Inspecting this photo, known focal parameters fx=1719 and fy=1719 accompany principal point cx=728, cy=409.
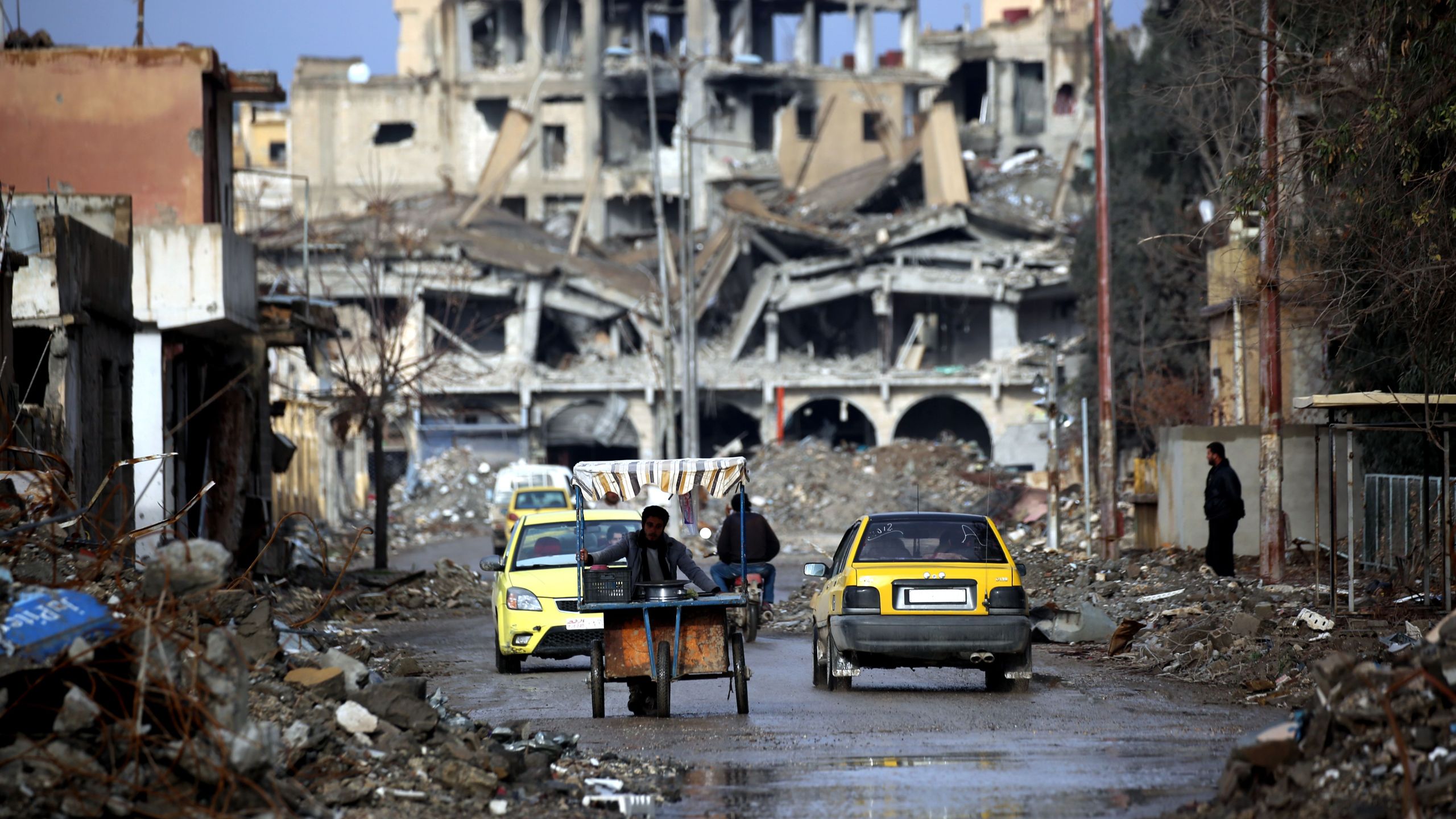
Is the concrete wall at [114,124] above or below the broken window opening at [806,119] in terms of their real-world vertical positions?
below

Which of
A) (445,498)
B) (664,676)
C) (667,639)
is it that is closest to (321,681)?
(664,676)

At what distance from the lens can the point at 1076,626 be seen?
58.9 ft

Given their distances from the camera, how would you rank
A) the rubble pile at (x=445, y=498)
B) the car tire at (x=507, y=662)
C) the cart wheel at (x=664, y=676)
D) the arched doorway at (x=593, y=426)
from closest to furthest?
the cart wheel at (x=664, y=676) < the car tire at (x=507, y=662) < the rubble pile at (x=445, y=498) < the arched doorway at (x=593, y=426)

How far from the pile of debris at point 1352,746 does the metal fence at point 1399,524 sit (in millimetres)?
9086

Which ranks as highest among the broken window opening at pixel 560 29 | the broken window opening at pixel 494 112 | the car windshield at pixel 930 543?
the broken window opening at pixel 560 29

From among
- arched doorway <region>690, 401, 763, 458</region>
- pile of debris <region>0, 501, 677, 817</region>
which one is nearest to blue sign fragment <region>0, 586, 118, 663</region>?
pile of debris <region>0, 501, 677, 817</region>

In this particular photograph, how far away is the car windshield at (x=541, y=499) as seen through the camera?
112 feet

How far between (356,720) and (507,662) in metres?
7.10

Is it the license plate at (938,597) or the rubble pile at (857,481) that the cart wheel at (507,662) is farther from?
the rubble pile at (857,481)

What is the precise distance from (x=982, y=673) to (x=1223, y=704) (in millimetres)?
3720

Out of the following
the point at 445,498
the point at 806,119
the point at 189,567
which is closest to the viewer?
the point at 189,567

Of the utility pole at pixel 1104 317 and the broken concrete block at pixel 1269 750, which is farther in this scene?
the utility pole at pixel 1104 317

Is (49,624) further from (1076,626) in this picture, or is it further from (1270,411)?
(1270,411)

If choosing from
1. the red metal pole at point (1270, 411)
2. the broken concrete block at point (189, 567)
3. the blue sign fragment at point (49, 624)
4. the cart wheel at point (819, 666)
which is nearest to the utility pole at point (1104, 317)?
the red metal pole at point (1270, 411)
